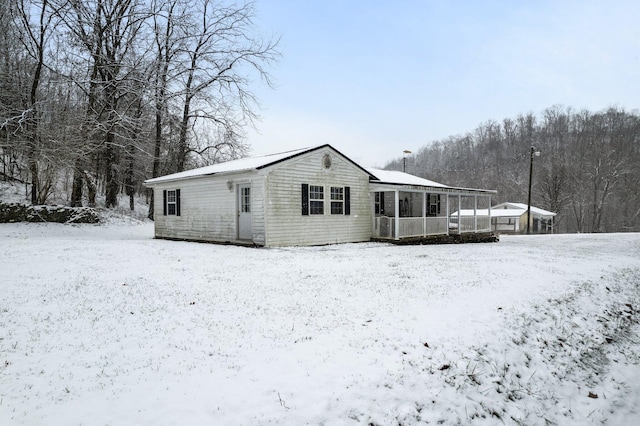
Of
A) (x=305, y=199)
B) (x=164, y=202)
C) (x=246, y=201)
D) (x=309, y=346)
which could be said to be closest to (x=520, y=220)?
(x=305, y=199)

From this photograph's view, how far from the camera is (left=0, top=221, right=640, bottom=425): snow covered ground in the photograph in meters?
3.40

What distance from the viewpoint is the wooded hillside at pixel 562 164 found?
46.7 meters

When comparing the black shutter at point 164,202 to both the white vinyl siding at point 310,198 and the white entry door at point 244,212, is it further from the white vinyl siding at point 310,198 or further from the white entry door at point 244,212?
the white vinyl siding at point 310,198

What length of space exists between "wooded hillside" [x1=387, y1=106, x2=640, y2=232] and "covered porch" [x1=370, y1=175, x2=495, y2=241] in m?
32.9

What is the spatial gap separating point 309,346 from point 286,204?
31.8 feet

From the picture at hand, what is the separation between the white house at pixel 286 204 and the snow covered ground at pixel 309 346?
503cm

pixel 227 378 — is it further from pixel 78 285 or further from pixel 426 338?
pixel 78 285

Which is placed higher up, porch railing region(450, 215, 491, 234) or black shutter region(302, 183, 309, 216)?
black shutter region(302, 183, 309, 216)

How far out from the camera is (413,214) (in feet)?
66.9

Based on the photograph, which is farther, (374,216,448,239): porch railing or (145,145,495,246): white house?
(374,216,448,239): porch railing

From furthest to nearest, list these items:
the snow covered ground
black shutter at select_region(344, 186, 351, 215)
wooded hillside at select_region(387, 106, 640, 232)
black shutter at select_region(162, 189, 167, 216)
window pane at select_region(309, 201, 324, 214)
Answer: wooded hillside at select_region(387, 106, 640, 232) → black shutter at select_region(162, 189, 167, 216) → black shutter at select_region(344, 186, 351, 215) → window pane at select_region(309, 201, 324, 214) → the snow covered ground

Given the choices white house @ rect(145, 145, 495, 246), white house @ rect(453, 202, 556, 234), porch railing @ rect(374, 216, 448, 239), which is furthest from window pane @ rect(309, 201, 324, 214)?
white house @ rect(453, 202, 556, 234)

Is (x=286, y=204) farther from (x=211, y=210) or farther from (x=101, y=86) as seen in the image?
(x=101, y=86)

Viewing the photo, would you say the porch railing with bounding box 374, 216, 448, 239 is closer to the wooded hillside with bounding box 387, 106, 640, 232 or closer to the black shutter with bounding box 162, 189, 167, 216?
the black shutter with bounding box 162, 189, 167, 216
